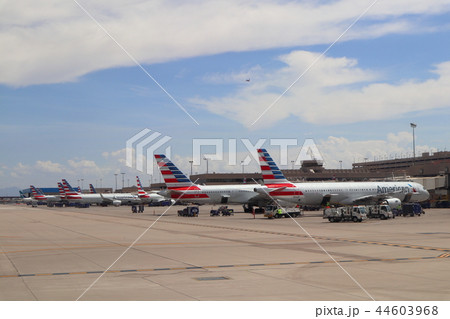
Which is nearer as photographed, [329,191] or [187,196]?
[329,191]

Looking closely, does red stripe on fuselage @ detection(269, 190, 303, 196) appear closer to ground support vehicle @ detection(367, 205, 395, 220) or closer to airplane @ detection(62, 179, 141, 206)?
ground support vehicle @ detection(367, 205, 395, 220)

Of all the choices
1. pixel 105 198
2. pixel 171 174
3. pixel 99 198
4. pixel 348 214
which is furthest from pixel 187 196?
pixel 99 198

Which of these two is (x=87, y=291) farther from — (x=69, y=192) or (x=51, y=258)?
(x=69, y=192)

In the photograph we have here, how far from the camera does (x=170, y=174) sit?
81.8 m

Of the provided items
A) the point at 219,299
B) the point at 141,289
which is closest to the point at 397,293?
the point at 219,299

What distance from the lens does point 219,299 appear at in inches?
637

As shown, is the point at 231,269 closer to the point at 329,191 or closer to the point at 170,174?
the point at 329,191

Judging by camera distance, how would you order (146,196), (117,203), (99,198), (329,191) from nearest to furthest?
(329,191), (146,196), (117,203), (99,198)

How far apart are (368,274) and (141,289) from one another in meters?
9.16

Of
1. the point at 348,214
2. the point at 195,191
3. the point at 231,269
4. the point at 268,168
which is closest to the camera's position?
the point at 231,269

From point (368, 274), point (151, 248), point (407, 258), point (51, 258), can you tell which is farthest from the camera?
point (151, 248)

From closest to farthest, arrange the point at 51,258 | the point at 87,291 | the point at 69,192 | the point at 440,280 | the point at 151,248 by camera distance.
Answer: the point at 87,291
the point at 440,280
the point at 51,258
the point at 151,248
the point at 69,192

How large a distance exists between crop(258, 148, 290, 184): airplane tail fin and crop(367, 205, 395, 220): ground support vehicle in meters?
14.7

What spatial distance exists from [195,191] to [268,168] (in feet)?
49.5
